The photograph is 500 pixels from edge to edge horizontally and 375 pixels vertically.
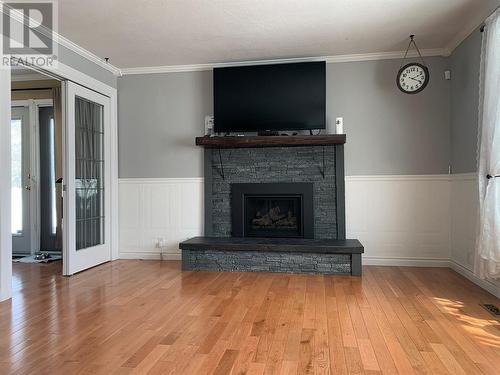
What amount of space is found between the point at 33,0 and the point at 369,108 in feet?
11.8

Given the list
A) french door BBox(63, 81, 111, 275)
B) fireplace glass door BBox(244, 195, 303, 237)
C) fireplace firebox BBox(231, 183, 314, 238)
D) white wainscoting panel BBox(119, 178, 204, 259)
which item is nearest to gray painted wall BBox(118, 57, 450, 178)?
white wainscoting panel BBox(119, 178, 204, 259)

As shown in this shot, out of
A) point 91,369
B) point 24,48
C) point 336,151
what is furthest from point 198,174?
point 91,369

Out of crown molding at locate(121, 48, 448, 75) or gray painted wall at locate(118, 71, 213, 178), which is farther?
gray painted wall at locate(118, 71, 213, 178)

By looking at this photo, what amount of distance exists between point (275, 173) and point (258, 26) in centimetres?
171

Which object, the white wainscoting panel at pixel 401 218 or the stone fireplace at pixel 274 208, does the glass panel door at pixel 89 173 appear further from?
the white wainscoting panel at pixel 401 218

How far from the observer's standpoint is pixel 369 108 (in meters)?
4.39

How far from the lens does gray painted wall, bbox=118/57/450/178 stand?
429cm

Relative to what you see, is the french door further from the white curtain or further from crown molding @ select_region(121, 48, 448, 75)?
the white curtain

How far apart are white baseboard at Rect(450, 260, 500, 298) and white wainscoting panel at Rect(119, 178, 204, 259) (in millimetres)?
3019

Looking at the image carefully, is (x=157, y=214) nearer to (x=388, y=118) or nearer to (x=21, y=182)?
(x=21, y=182)

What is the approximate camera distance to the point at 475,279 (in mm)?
3521

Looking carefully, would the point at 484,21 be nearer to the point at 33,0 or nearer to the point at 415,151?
the point at 415,151

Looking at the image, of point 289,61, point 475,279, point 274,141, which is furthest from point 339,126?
point 475,279

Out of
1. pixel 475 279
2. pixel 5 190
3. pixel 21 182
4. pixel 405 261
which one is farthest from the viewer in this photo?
pixel 21 182
